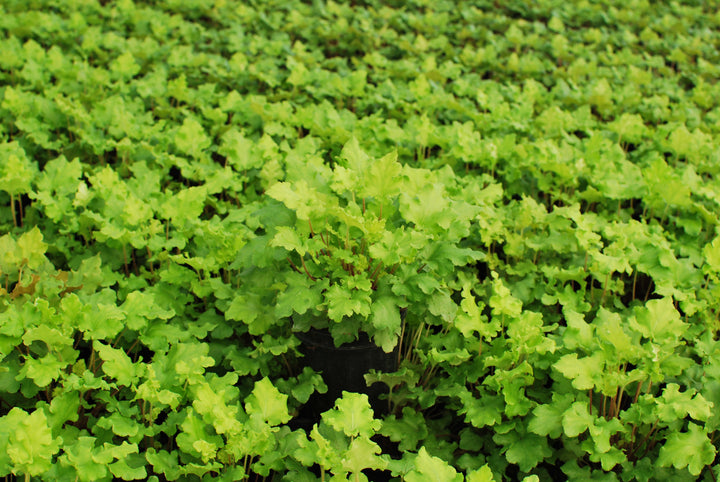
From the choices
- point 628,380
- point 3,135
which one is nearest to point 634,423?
point 628,380

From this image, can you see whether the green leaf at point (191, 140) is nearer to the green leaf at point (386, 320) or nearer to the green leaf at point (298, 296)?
the green leaf at point (298, 296)

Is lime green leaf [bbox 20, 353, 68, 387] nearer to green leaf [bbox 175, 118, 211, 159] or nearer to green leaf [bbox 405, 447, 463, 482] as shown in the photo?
green leaf [bbox 405, 447, 463, 482]

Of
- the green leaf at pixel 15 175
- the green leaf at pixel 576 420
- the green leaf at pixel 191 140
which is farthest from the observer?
the green leaf at pixel 191 140

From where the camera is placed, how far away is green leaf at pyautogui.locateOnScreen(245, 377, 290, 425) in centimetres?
227

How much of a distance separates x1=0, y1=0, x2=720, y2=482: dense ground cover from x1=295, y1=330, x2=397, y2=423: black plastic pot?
0.31ft

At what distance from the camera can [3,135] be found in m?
4.24

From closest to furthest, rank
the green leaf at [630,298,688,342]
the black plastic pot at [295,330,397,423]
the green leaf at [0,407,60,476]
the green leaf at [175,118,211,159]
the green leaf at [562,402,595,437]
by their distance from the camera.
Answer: the green leaf at [0,407,60,476] < the green leaf at [562,402,595,437] < the green leaf at [630,298,688,342] < the black plastic pot at [295,330,397,423] < the green leaf at [175,118,211,159]

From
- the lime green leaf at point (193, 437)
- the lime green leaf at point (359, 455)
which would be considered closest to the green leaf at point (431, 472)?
the lime green leaf at point (359, 455)

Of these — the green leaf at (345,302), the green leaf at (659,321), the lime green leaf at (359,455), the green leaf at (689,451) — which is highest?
the green leaf at (345,302)

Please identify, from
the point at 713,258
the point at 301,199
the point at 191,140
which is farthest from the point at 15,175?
the point at 713,258

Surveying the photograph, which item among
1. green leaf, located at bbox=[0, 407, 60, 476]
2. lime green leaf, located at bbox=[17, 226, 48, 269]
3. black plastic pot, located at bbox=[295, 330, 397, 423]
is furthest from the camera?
lime green leaf, located at bbox=[17, 226, 48, 269]

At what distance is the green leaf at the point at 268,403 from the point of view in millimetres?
2273

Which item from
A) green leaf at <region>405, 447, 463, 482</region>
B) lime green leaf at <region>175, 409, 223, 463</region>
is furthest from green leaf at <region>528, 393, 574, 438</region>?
lime green leaf at <region>175, 409, 223, 463</region>

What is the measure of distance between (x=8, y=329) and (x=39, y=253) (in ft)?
1.78
